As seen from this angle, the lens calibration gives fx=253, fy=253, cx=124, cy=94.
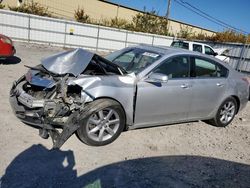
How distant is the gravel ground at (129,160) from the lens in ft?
10.1

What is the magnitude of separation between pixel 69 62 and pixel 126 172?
78.7 inches

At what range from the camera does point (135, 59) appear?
4.75 meters

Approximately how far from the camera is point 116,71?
13.9ft

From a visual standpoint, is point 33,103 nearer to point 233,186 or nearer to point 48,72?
point 48,72

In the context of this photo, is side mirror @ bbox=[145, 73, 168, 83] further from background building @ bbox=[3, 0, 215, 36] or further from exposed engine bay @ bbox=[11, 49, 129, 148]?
background building @ bbox=[3, 0, 215, 36]

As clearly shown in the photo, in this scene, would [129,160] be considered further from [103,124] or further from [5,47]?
[5,47]

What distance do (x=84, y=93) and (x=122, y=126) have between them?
0.86 m

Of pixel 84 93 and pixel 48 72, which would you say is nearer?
pixel 84 93

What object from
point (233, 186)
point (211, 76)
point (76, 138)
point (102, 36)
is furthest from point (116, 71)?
point (102, 36)

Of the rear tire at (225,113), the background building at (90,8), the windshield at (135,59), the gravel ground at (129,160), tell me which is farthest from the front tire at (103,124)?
the background building at (90,8)

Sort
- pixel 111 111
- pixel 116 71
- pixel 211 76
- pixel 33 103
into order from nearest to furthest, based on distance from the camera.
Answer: pixel 33 103 < pixel 111 111 < pixel 116 71 < pixel 211 76

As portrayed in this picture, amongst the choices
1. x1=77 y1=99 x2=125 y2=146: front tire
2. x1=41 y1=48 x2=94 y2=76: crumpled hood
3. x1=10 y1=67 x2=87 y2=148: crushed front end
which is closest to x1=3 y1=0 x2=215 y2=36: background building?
x1=41 y1=48 x2=94 y2=76: crumpled hood

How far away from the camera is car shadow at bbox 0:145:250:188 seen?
9.73 ft

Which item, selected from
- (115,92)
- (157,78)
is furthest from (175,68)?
(115,92)
